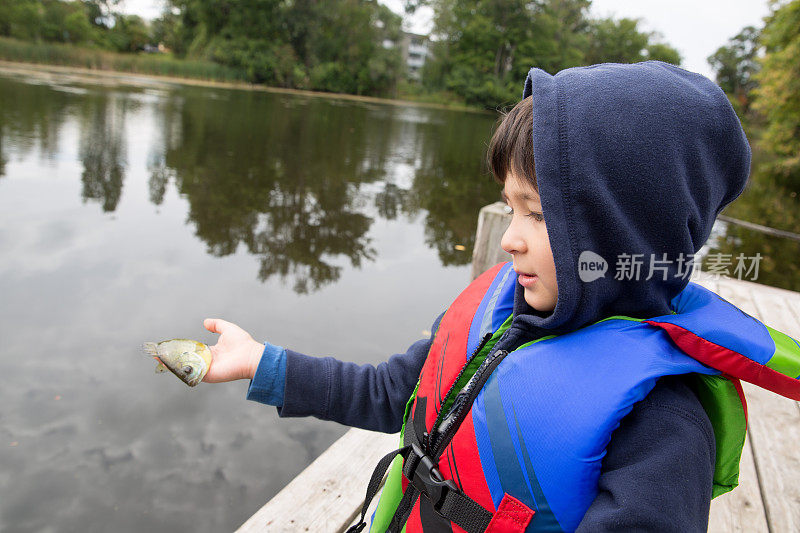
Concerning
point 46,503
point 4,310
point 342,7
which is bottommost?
point 46,503

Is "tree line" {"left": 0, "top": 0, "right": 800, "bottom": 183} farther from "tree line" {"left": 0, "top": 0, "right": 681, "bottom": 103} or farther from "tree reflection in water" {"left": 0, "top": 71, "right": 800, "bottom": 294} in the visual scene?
Result: "tree reflection in water" {"left": 0, "top": 71, "right": 800, "bottom": 294}

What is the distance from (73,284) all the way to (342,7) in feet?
136

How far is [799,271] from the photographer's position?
7762mm

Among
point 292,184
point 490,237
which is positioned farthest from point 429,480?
point 292,184

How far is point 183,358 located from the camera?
1.38 metres

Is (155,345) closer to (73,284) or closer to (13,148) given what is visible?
(73,284)

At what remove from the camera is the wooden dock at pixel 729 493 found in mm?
1901

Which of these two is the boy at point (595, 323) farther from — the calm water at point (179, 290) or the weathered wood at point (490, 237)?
the weathered wood at point (490, 237)

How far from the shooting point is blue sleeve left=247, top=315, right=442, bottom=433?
1.45 metres

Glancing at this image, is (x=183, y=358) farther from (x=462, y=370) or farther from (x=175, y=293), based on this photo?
(x=175, y=293)

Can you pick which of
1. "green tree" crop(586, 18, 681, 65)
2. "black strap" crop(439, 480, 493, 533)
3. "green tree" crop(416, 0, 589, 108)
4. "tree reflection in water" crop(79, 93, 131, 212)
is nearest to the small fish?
"black strap" crop(439, 480, 493, 533)

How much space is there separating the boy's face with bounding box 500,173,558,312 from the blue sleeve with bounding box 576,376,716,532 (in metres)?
0.29

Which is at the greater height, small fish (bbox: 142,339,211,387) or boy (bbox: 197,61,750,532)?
boy (bbox: 197,61,750,532)

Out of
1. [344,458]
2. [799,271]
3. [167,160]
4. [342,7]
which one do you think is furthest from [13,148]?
[342,7]
